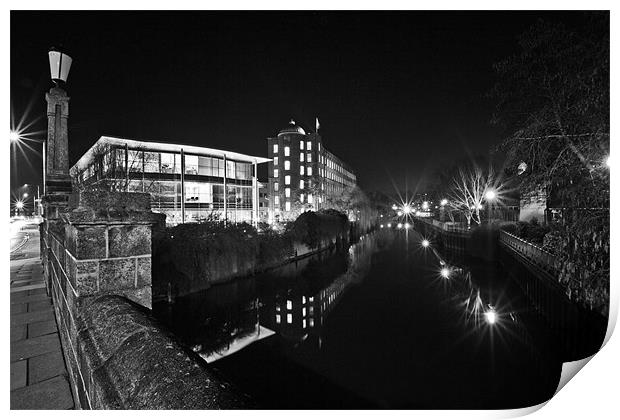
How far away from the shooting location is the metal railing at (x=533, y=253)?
357 inches

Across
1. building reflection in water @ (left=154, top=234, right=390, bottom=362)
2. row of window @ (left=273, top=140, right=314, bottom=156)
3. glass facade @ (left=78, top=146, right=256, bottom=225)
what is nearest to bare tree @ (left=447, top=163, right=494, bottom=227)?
building reflection in water @ (left=154, top=234, right=390, bottom=362)

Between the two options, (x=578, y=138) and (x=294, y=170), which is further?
(x=294, y=170)

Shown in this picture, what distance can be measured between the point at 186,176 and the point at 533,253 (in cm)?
2638

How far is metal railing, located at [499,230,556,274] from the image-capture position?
9.06m

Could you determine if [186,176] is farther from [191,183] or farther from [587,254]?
[587,254]

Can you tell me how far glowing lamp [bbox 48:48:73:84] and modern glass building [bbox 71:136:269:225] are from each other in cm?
1891

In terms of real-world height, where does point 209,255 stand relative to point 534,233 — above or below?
below

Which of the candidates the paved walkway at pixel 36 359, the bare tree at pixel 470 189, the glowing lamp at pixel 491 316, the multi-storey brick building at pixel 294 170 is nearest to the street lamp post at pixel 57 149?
the paved walkway at pixel 36 359

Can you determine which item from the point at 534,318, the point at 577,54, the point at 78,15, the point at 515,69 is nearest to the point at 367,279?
the point at 534,318

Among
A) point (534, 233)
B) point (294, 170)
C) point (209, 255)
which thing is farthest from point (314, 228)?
point (294, 170)

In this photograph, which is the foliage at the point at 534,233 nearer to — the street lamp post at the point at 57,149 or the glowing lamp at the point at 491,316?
the glowing lamp at the point at 491,316

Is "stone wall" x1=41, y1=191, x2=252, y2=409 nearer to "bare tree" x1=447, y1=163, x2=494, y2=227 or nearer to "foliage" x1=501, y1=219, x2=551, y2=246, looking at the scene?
"foliage" x1=501, y1=219, x2=551, y2=246

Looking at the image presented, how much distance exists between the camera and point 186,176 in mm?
27562
